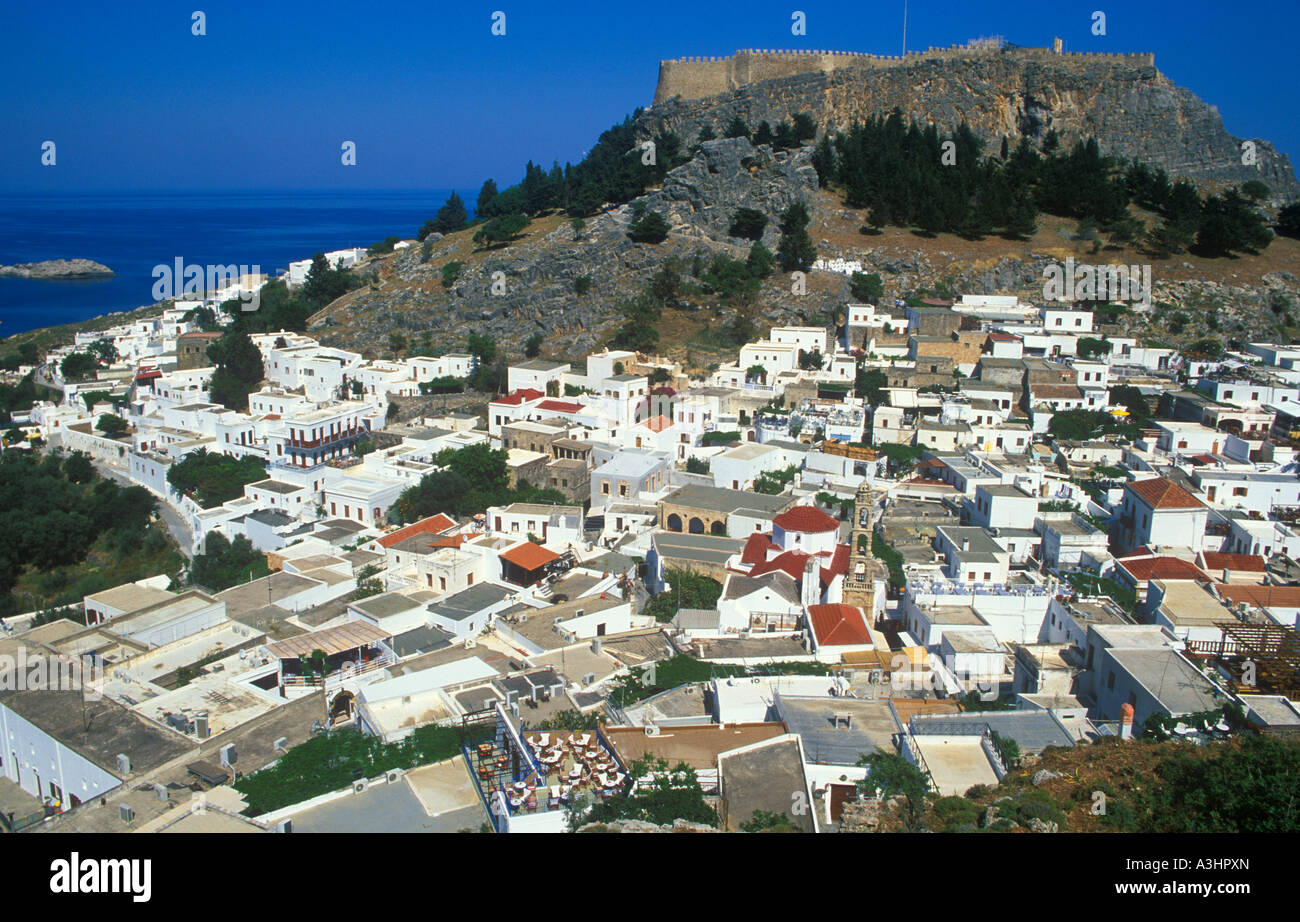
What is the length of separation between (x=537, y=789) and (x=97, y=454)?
21.4 m

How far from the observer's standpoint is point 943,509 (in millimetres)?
17812

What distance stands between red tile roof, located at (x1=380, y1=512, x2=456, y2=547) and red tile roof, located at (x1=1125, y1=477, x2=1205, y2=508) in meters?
12.1

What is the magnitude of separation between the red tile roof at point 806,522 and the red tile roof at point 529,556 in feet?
12.5

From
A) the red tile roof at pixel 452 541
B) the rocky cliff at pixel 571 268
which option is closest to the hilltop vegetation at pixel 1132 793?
the red tile roof at pixel 452 541

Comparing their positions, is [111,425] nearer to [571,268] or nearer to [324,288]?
[324,288]

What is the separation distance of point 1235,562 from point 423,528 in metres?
13.6

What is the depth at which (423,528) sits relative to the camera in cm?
1869

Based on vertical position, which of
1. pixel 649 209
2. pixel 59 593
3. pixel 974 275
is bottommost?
pixel 59 593

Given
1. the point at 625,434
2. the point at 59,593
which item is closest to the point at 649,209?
the point at 625,434

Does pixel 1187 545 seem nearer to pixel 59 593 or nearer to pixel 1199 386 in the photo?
pixel 1199 386

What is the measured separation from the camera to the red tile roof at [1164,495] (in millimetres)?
15633

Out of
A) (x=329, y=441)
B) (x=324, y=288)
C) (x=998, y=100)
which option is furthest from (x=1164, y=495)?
(x=324, y=288)

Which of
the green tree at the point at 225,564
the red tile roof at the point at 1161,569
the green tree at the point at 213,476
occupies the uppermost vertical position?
the green tree at the point at 213,476

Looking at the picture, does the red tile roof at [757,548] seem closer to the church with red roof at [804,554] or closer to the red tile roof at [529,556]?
the church with red roof at [804,554]
